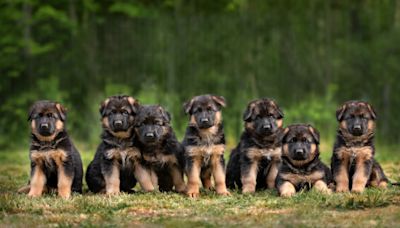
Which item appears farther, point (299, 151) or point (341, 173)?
point (341, 173)

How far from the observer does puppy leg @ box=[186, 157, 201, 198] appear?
34.3ft

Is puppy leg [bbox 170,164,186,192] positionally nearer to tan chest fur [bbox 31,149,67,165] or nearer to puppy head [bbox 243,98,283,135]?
puppy head [bbox 243,98,283,135]

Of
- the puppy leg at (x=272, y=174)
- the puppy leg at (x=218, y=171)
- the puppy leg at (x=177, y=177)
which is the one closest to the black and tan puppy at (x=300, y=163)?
the puppy leg at (x=272, y=174)

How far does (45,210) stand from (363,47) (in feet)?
52.4

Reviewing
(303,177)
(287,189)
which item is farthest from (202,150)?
(303,177)

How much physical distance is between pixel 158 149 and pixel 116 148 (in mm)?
552

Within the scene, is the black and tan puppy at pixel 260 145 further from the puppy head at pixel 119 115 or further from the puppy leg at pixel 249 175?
the puppy head at pixel 119 115

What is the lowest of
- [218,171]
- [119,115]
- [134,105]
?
[218,171]

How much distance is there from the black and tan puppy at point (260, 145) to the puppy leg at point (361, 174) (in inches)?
42.7

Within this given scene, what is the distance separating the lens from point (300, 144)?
10.2 m

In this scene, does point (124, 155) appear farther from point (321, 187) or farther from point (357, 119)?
point (357, 119)

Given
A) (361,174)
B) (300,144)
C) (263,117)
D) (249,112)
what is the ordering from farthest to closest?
(249,112) → (263,117) → (361,174) → (300,144)

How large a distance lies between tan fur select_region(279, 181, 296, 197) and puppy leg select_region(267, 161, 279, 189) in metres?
0.80

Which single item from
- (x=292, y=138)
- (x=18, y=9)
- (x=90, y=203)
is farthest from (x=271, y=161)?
(x=18, y=9)
